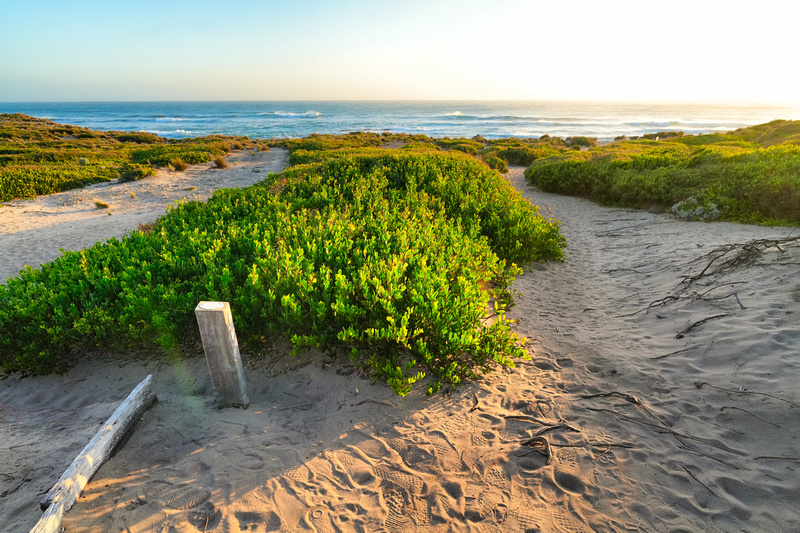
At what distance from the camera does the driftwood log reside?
7.93 feet

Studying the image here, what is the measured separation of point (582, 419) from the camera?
142 inches

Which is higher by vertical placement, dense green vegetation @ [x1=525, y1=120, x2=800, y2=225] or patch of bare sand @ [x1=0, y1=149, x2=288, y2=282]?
dense green vegetation @ [x1=525, y1=120, x2=800, y2=225]

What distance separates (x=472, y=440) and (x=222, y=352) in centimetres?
255

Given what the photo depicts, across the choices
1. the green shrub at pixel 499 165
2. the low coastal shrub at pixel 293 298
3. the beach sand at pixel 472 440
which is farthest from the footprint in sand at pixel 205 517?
the green shrub at pixel 499 165

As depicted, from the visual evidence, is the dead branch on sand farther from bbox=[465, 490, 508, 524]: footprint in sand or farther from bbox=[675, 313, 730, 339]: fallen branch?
bbox=[465, 490, 508, 524]: footprint in sand

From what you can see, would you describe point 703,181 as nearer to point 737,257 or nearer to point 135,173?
point 737,257

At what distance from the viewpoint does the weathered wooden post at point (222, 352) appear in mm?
3247

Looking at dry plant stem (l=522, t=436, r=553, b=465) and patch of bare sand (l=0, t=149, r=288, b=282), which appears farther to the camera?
patch of bare sand (l=0, t=149, r=288, b=282)

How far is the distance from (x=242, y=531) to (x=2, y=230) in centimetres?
1439

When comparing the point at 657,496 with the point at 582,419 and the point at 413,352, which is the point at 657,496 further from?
the point at 413,352

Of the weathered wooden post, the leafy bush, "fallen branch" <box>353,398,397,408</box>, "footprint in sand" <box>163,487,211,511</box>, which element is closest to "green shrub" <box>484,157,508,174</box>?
the leafy bush

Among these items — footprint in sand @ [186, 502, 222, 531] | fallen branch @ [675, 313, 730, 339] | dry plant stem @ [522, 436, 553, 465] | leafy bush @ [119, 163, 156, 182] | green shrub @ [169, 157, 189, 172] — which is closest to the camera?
footprint in sand @ [186, 502, 222, 531]

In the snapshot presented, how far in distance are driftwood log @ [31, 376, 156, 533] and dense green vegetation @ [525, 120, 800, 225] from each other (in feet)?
42.1

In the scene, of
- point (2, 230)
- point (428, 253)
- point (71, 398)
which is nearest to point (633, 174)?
point (428, 253)
